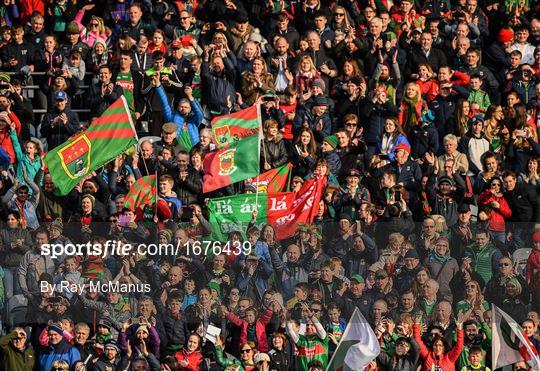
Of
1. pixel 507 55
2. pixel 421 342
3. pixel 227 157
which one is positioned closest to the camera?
pixel 421 342

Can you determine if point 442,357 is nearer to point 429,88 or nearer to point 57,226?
point 429,88

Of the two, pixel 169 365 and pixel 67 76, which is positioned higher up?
pixel 67 76

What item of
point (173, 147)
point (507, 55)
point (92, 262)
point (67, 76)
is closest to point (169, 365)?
point (92, 262)

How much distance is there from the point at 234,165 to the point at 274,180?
1.78 ft

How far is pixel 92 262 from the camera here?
80.2 feet

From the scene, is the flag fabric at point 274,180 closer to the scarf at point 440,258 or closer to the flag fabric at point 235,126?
the flag fabric at point 235,126

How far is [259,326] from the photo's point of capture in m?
24.3

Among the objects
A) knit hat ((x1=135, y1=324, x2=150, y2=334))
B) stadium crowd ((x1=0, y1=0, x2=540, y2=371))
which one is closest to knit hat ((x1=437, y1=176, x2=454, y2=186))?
stadium crowd ((x1=0, y1=0, x2=540, y2=371))

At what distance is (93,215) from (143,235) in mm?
1137

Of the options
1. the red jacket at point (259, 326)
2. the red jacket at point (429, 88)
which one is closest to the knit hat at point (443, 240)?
the red jacket at point (259, 326)

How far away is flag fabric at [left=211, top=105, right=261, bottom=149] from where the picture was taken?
1023 inches

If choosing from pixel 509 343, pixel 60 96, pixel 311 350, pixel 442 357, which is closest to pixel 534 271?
pixel 509 343

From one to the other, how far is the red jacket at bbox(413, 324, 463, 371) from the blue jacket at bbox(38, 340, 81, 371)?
4008 mm

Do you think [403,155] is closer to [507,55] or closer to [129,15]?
[507,55]
